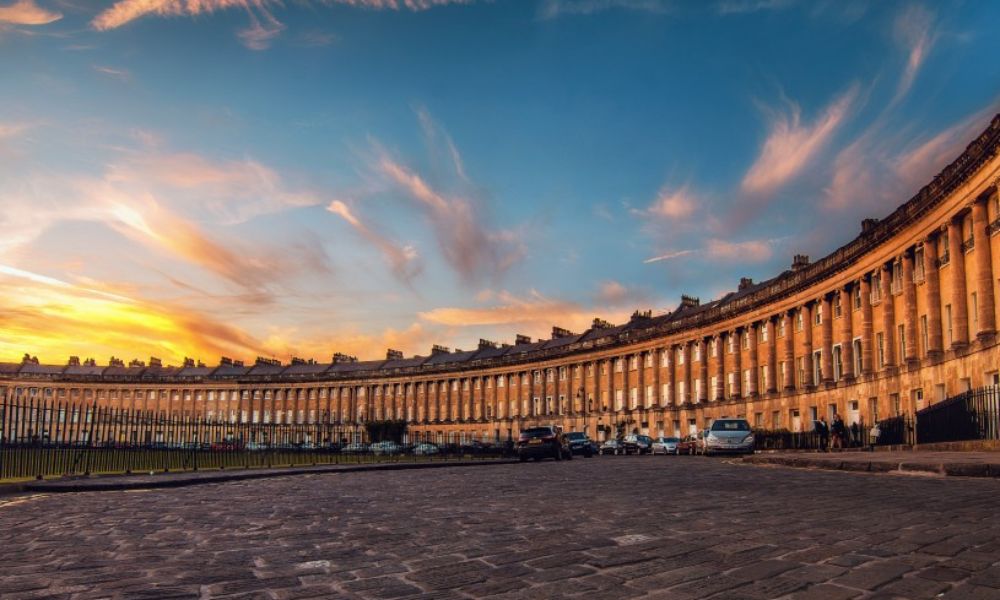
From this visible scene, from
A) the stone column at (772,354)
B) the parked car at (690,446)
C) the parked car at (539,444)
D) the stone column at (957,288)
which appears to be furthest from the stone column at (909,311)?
the parked car at (539,444)

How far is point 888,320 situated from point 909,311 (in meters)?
2.91

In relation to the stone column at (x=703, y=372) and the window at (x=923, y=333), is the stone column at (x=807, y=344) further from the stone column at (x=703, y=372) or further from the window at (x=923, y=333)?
the stone column at (x=703, y=372)

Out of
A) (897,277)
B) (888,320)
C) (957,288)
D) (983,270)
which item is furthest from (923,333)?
(983,270)

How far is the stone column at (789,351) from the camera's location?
5550 centimetres

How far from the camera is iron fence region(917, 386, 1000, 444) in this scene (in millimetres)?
24227

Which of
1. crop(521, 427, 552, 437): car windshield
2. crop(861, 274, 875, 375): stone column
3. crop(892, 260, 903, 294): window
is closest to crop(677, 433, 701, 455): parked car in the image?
crop(861, 274, 875, 375): stone column

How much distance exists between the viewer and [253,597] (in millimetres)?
5039

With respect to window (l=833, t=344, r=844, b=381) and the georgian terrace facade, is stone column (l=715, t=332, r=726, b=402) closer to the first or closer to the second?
the georgian terrace facade

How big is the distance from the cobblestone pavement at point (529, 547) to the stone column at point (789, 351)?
45183mm

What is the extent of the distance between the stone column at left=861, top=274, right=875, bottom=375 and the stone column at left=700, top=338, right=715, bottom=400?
76.0 ft

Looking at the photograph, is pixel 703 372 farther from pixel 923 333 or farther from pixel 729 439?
pixel 729 439

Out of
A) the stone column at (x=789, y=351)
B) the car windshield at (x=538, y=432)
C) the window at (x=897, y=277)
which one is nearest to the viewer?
the car windshield at (x=538, y=432)

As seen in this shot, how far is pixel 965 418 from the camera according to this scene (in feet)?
85.9

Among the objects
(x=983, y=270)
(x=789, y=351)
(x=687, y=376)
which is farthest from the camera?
(x=687, y=376)
